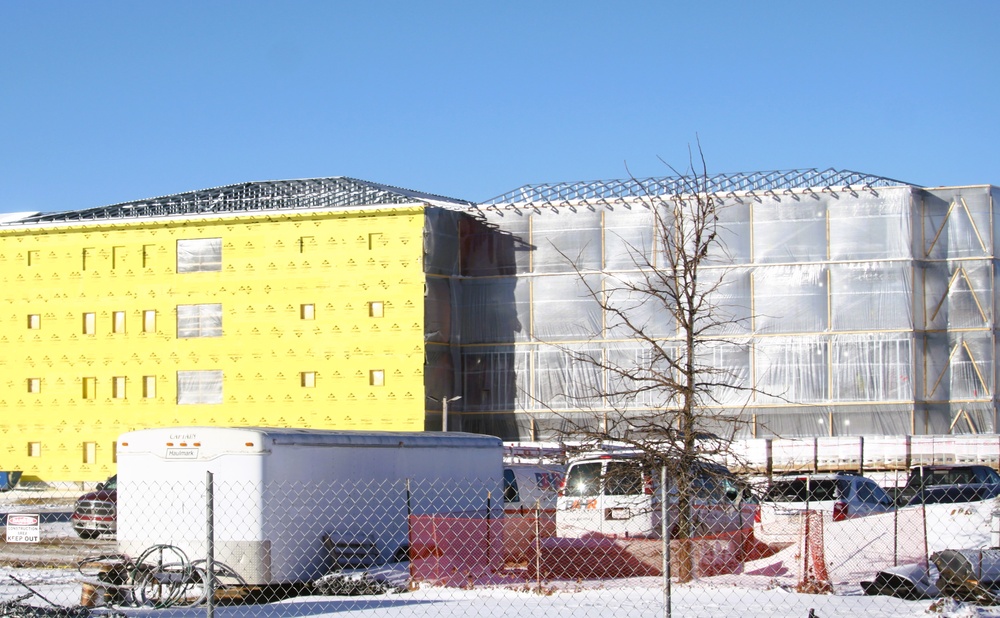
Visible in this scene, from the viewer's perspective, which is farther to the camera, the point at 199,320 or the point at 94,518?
the point at 199,320

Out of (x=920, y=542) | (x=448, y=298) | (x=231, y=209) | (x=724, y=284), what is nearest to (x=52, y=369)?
(x=231, y=209)

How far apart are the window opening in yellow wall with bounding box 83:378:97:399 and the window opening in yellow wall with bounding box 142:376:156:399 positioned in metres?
2.56

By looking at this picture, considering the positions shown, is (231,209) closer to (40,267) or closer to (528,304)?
(40,267)

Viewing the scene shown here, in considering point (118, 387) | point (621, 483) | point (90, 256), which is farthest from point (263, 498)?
point (90, 256)

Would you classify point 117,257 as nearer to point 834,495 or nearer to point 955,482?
point 955,482

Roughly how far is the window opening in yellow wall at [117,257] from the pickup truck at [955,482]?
41.1 m

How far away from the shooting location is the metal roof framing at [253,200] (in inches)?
2362

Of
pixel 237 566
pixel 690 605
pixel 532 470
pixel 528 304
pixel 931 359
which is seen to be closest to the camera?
pixel 690 605

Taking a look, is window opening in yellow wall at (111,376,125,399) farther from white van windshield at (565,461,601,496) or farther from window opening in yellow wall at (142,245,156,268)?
white van windshield at (565,461,601,496)

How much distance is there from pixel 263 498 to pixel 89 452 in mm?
45441

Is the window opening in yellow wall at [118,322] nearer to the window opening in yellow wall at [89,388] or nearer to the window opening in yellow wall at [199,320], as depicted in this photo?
the window opening in yellow wall at [89,388]

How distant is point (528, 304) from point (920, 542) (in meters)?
41.2

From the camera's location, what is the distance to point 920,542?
53.3 feet

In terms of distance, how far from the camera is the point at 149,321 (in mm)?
58469
